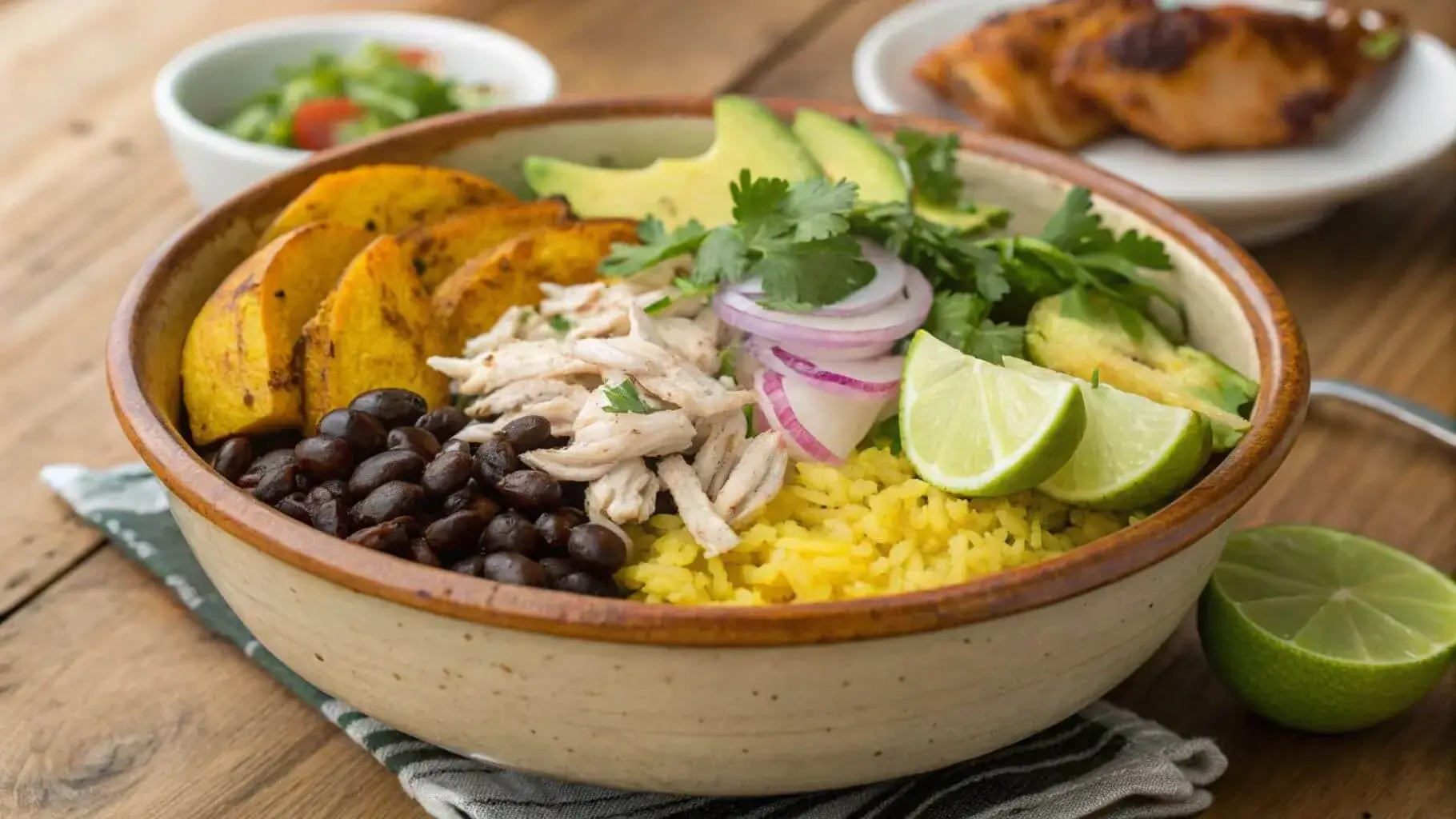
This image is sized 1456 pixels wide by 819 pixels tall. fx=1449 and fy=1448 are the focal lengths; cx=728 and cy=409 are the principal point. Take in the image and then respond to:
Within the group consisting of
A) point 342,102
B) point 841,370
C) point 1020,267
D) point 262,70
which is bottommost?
point 262,70

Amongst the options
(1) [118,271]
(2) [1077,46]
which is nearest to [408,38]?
(1) [118,271]

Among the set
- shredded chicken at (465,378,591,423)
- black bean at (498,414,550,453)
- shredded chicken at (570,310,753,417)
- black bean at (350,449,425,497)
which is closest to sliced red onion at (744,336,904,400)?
shredded chicken at (570,310,753,417)

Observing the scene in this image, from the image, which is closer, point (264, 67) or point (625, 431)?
point (625, 431)

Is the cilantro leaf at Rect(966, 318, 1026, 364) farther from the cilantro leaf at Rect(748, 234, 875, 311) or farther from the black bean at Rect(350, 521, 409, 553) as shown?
the black bean at Rect(350, 521, 409, 553)

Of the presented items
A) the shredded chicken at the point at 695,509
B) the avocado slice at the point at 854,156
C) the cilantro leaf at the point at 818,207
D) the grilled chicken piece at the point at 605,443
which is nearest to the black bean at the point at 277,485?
the grilled chicken piece at the point at 605,443

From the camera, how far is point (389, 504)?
7.06 feet

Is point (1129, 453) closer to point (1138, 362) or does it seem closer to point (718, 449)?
point (1138, 362)

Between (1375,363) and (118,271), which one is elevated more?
(1375,363)

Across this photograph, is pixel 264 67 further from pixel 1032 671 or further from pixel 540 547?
pixel 1032 671

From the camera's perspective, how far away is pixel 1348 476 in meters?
3.09

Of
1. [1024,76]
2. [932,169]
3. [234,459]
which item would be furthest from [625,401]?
[1024,76]

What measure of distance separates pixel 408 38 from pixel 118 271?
1189mm

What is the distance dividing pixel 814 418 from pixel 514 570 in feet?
2.21

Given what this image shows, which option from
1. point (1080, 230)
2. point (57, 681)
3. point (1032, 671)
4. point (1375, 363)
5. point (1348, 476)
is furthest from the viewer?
point (1375, 363)
